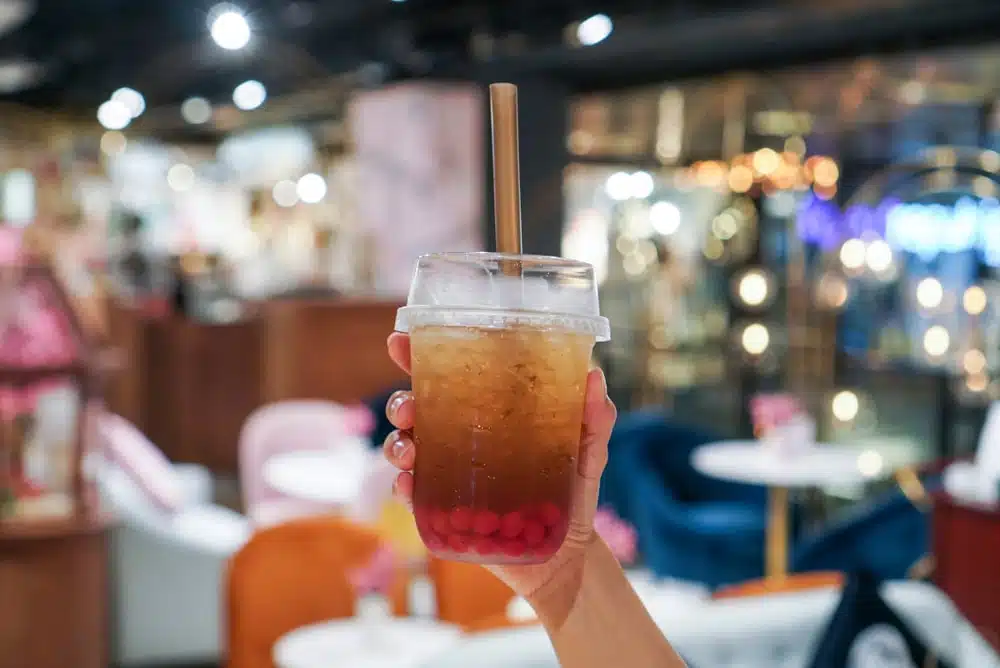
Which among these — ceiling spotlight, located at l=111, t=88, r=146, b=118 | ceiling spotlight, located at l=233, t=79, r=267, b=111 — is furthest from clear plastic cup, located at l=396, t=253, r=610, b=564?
ceiling spotlight, located at l=111, t=88, r=146, b=118

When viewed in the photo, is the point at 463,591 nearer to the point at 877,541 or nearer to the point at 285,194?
the point at 877,541

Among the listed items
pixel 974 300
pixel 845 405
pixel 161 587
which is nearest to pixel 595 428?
pixel 161 587

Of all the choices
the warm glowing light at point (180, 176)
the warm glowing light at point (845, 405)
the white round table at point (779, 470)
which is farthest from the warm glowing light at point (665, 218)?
the warm glowing light at point (180, 176)

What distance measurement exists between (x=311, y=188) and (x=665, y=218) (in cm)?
518

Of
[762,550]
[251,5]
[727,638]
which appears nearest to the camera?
[727,638]

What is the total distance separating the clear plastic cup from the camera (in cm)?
91

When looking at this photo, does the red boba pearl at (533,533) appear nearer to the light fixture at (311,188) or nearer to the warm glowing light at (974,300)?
the warm glowing light at (974,300)

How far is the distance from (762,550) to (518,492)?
14.9 ft

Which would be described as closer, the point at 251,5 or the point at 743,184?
the point at 743,184

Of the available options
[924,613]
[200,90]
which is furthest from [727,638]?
[200,90]

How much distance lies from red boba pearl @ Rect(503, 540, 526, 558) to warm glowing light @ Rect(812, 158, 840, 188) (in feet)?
19.4

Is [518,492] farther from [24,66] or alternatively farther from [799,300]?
[24,66]

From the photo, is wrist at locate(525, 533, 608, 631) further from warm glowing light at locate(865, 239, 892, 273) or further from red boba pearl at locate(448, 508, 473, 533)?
warm glowing light at locate(865, 239, 892, 273)

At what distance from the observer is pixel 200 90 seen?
1178 centimetres
